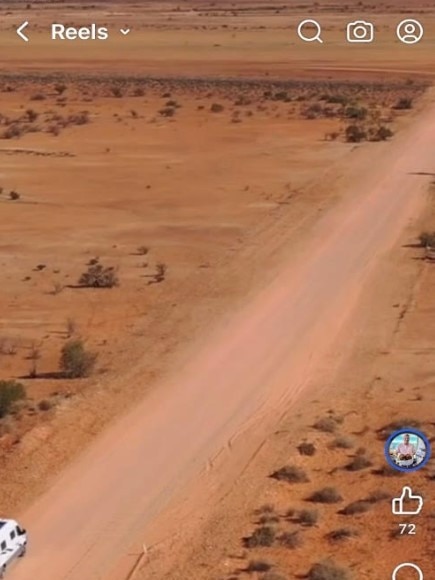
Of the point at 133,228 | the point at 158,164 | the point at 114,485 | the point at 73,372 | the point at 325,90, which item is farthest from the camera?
the point at 325,90

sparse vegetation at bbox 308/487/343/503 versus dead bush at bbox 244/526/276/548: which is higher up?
sparse vegetation at bbox 308/487/343/503

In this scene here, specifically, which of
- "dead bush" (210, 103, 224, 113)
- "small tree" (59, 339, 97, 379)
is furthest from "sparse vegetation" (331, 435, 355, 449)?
"dead bush" (210, 103, 224, 113)

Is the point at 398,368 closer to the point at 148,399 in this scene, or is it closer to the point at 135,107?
the point at 148,399

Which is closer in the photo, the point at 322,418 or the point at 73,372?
the point at 322,418

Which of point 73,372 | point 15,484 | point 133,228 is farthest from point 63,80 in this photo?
point 15,484

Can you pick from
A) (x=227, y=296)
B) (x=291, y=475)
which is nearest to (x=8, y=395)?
(x=291, y=475)

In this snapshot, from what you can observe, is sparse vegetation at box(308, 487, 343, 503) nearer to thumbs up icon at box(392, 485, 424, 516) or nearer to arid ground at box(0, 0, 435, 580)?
arid ground at box(0, 0, 435, 580)
